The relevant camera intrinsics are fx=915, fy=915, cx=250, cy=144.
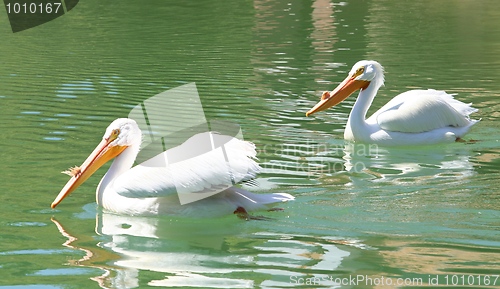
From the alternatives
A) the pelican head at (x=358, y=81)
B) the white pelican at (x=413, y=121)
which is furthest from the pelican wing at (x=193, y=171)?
the pelican head at (x=358, y=81)

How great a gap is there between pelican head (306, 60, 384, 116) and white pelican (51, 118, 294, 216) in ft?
7.87

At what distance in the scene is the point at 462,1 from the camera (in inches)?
693

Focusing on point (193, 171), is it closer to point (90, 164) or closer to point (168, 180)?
point (168, 180)

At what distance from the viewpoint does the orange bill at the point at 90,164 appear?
527 centimetres

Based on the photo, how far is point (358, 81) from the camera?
296 inches

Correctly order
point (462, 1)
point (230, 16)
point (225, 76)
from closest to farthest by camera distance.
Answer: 1. point (225, 76)
2. point (230, 16)
3. point (462, 1)

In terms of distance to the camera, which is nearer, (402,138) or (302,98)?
(402,138)

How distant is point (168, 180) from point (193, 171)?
0.14 m

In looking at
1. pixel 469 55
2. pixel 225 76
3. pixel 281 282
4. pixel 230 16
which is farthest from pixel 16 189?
pixel 230 16

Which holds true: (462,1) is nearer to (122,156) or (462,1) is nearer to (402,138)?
(402,138)

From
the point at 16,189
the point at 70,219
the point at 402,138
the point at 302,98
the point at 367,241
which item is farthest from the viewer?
the point at 302,98

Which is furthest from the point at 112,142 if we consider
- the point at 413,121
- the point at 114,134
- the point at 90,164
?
the point at 413,121

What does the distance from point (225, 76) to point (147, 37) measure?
366 cm

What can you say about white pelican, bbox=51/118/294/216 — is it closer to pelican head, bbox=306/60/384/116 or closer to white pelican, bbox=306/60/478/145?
white pelican, bbox=306/60/478/145
